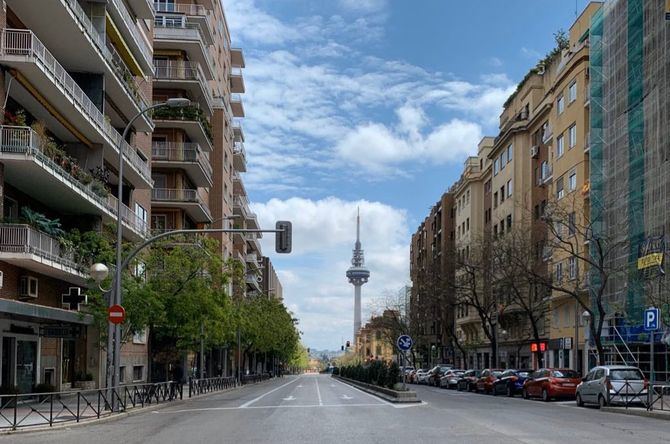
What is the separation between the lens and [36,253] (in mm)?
27094

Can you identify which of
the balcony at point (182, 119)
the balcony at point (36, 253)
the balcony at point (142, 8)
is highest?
the balcony at point (142, 8)

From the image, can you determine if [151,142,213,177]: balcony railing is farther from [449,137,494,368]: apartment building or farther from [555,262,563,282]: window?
[449,137,494,368]: apartment building

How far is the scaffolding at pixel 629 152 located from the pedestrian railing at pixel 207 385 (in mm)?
21396

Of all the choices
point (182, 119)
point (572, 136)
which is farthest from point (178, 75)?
point (572, 136)

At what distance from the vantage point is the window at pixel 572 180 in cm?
5177

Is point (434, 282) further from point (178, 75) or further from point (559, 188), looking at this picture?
point (178, 75)

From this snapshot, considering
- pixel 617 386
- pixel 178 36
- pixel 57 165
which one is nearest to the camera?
pixel 617 386

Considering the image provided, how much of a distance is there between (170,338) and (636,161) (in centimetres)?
2486

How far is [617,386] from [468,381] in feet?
76.3

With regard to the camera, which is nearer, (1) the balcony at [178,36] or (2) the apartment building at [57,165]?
(2) the apartment building at [57,165]

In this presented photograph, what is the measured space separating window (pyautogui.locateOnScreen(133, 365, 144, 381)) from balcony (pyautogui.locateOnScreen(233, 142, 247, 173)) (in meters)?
44.6

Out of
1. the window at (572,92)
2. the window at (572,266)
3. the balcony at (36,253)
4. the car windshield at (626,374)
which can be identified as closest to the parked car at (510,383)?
the window at (572,266)

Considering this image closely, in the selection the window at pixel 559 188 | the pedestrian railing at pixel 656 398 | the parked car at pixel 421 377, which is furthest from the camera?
the parked car at pixel 421 377

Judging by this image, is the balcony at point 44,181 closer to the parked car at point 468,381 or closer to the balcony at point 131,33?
the balcony at point 131,33
